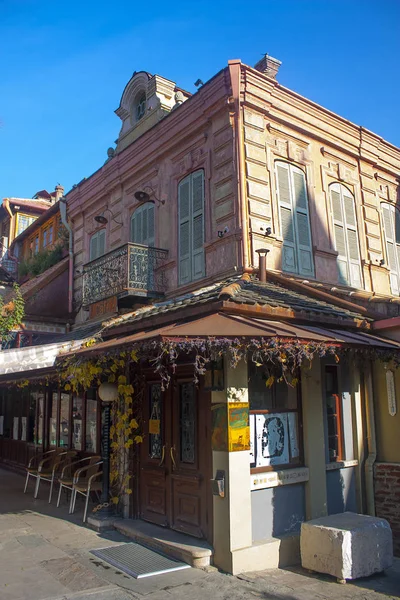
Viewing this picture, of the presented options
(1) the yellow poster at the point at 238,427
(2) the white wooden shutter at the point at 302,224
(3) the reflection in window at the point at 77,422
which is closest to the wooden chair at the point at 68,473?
(3) the reflection in window at the point at 77,422

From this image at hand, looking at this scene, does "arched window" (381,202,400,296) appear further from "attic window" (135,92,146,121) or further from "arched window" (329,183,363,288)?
"attic window" (135,92,146,121)

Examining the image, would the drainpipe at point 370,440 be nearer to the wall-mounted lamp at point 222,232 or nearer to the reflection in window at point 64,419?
the wall-mounted lamp at point 222,232

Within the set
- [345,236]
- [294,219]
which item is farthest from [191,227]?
[345,236]

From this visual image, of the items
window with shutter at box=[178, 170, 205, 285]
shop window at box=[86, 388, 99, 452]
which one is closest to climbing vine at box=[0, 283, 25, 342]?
shop window at box=[86, 388, 99, 452]

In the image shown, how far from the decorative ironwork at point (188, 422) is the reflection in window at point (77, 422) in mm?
4204

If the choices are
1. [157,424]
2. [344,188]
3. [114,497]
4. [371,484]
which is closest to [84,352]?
[157,424]

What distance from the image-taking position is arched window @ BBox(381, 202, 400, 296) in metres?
12.3

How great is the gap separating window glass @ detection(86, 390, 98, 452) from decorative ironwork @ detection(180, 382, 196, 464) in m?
3.38

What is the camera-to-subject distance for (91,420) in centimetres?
1033

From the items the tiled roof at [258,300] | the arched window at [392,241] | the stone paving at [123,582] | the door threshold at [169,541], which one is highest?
the arched window at [392,241]

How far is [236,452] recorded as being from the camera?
612 centimetres

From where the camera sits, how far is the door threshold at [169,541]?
607 centimetres

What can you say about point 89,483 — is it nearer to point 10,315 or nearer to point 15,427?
point 10,315

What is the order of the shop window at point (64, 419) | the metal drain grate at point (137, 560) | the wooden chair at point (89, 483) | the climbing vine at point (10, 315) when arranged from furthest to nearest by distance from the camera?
the shop window at point (64, 419), the climbing vine at point (10, 315), the wooden chair at point (89, 483), the metal drain grate at point (137, 560)
